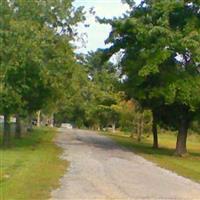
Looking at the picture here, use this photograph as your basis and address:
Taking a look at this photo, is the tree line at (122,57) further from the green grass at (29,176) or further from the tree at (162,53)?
the green grass at (29,176)

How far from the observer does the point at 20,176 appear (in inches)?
768

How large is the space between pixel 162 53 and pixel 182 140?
26.1 ft

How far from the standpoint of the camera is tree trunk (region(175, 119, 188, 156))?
39.9 metres

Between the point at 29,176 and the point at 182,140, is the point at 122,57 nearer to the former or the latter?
the point at 182,140

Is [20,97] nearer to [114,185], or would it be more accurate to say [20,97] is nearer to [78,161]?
[78,161]

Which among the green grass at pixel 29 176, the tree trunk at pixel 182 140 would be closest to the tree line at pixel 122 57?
the tree trunk at pixel 182 140

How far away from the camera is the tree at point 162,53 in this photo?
35281 mm

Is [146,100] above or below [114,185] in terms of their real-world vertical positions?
above

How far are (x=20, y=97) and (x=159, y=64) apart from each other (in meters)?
8.64

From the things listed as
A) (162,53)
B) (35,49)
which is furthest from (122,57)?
(35,49)

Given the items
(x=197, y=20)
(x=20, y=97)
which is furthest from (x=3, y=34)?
(x=197, y=20)

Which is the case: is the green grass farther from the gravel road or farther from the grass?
the grass

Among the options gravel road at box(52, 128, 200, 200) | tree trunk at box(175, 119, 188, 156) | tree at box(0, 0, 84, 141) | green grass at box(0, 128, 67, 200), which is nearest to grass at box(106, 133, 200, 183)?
tree trunk at box(175, 119, 188, 156)

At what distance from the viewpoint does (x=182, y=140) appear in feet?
133
